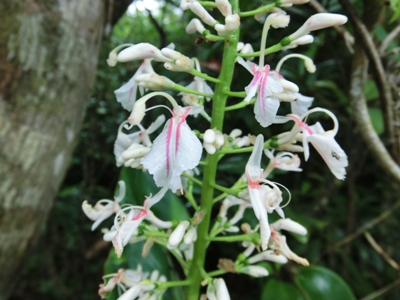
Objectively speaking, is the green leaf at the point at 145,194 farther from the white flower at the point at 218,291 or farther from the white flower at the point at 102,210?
the white flower at the point at 218,291

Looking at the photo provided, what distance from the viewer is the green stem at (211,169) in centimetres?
63

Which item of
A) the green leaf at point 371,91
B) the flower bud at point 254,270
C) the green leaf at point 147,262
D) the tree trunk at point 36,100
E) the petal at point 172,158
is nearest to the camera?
the petal at point 172,158

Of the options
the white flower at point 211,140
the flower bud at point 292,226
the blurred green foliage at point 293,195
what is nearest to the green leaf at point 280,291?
the blurred green foliage at point 293,195

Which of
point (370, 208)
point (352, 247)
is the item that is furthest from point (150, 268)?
point (370, 208)

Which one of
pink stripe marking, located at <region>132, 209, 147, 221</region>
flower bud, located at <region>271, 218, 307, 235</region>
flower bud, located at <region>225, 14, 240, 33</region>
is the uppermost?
flower bud, located at <region>225, 14, 240, 33</region>

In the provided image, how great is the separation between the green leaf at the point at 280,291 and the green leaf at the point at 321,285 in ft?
0.07

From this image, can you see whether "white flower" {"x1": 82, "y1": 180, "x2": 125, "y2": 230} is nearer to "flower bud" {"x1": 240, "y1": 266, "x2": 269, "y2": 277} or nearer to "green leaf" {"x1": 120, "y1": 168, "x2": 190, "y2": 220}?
"green leaf" {"x1": 120, "y1": 168, "x2": 190, "y2": 220}

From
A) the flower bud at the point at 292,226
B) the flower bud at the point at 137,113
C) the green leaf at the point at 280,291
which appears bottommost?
the green leaf at the point at 280,291

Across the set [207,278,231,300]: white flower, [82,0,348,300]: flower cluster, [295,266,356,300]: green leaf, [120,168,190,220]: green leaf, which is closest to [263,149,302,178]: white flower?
[82,0,348,300]: flower cluster

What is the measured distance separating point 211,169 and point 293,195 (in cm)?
88

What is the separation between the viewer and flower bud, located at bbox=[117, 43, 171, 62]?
1.87 feet

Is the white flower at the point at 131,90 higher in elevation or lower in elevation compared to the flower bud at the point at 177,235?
higher

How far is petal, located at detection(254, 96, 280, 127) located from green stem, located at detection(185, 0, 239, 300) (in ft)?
0.34

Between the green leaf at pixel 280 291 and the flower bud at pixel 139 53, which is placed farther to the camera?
the green leaf at pixel 280 291
